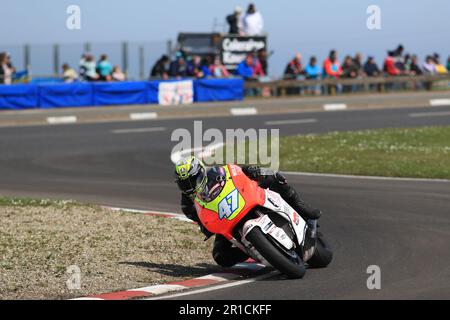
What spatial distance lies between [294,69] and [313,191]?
61.3 feet

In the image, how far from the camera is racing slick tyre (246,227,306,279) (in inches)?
348

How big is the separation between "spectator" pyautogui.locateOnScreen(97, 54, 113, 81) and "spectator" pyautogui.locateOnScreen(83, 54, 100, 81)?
13 cm

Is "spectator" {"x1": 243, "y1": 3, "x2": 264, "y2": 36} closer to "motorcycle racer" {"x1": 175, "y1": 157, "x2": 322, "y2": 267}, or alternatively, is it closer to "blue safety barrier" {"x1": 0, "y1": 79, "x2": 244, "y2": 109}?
"blue safety barrier" {"x1": 0, "y1": 79, "x2": 244, "y2": 109}

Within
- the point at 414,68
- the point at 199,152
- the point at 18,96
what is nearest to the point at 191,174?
the point at 199,152

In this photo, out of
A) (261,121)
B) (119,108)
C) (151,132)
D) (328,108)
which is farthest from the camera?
(328,108)

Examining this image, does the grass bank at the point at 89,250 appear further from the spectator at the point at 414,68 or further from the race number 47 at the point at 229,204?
the spectator at the point at 414,68

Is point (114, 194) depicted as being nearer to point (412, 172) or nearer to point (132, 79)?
point (412, 172)

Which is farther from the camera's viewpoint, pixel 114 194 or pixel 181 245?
pixel 114 194

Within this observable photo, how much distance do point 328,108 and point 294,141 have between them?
9.44 metres

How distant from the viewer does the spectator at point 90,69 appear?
29.2m

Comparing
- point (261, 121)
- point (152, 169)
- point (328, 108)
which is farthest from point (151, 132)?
point (328, 108)

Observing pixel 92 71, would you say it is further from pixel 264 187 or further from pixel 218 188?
pixel 218 188

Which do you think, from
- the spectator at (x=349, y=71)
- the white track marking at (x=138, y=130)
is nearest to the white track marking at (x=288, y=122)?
the white track marking at (x=138, y=130)

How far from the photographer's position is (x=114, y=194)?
50.7 ft
